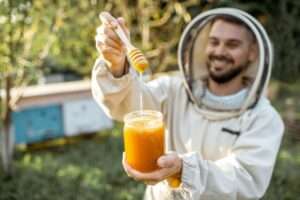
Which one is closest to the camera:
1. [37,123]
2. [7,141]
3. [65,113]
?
[7,141]

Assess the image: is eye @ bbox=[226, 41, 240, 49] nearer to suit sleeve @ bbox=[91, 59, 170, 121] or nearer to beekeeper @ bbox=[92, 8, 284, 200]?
beekeeper @ bbox=[92, 8, 284, 200]

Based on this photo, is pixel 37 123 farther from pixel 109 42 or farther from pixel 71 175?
pixel 109 42

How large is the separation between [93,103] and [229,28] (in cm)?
345

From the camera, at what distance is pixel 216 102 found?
2449 mm

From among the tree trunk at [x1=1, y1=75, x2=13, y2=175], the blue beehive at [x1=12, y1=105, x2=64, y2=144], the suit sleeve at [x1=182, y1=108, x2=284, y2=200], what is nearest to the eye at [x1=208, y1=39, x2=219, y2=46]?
the suit sleeve at [x1=182, y1=108, x2=284, y2=200]

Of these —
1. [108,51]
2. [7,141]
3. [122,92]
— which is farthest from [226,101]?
[7,141]

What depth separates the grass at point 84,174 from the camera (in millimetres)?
4328

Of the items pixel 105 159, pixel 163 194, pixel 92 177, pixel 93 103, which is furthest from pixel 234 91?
pixel 93 103

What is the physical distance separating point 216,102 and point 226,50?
0.26 metres

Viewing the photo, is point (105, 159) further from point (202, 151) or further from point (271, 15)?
point (271, 15)

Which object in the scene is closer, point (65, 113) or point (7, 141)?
point (7, 141)

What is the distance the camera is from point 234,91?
8.32 ft

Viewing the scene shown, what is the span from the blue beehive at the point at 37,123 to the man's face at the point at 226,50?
315 centimetres

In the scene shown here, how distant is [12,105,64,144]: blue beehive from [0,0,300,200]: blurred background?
0.03ft
